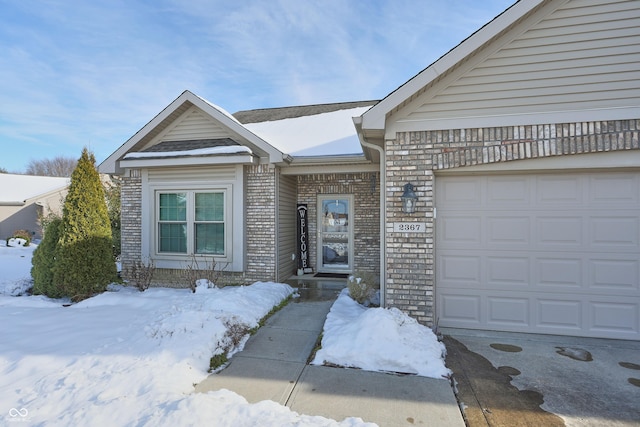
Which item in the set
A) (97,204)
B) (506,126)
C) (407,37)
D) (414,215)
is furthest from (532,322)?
(97,204)

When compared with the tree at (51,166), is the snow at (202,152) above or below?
below

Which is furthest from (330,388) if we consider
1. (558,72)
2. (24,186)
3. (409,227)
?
(24,186)

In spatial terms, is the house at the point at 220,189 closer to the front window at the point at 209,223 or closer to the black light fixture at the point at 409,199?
the front window at the point at 209,223

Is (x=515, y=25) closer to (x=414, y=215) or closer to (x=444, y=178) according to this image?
(x=444, y=178)

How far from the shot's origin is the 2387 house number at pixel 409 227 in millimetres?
4937

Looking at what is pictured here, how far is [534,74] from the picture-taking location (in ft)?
15.2

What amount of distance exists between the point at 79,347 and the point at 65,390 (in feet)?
3.58

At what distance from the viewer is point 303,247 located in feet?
29.6

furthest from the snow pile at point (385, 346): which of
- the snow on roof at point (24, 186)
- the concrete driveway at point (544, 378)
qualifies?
the snow on roof at point (24, 186)

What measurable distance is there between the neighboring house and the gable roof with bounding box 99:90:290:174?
56.9 ft

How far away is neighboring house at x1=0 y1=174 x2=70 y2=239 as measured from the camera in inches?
859

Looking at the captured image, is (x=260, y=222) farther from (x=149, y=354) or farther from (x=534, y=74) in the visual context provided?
(x=534, y=74)

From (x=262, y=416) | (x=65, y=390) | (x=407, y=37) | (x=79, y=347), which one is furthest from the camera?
(x=407, y=37)

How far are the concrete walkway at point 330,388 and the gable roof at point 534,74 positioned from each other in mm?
3377
